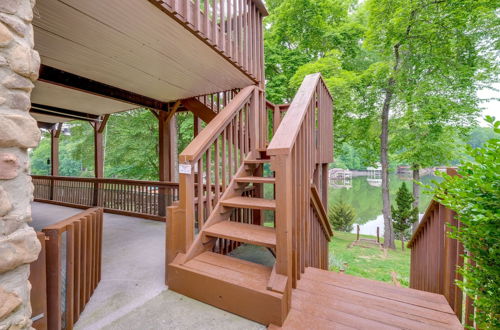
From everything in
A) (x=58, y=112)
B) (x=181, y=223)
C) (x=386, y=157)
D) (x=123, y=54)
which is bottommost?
(x=181, y=223)

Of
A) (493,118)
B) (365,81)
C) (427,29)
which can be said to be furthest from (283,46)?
(493,118)

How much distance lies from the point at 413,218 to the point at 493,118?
10.7m

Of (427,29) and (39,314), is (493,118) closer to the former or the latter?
(39,314)

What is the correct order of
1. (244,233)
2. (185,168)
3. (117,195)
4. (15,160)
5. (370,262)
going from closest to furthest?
(15,160) → (185,168) → (244,233) → (117,195) → (370,262)

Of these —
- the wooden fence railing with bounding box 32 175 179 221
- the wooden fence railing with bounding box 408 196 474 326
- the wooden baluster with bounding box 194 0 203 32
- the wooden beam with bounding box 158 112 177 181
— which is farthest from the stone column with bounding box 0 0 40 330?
the wooden beam with bounding box 158 112 177 181

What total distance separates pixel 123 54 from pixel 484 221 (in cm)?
335

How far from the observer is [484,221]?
1.00 m

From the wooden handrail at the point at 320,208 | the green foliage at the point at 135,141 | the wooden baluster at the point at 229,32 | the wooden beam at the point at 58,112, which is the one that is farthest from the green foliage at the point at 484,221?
the green foliage at the point at 135,141

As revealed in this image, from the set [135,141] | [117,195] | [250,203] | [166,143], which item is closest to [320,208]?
[250,203]

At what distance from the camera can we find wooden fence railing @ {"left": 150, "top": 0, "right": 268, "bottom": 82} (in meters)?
2.09

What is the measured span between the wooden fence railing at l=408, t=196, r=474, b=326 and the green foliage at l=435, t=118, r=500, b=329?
0.14m

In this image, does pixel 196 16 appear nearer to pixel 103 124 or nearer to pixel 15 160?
pixel 15 160

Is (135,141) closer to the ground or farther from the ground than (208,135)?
farther from the ground

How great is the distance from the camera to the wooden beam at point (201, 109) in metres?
4.29
